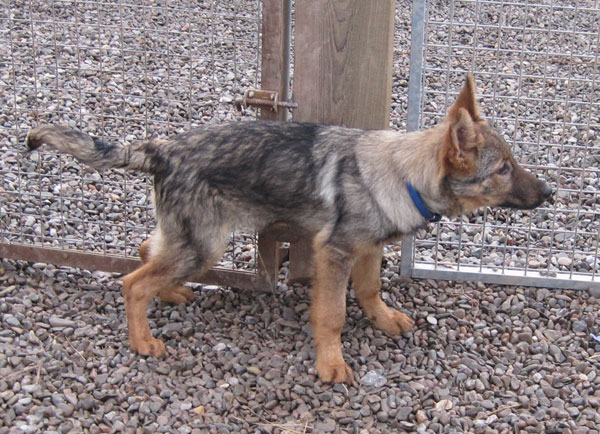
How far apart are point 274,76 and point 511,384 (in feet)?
7.27

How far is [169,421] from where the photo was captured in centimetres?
355

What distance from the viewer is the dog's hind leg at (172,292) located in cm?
446

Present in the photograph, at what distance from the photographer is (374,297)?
4414 millimetres

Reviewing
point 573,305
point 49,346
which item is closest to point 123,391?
point 49,346

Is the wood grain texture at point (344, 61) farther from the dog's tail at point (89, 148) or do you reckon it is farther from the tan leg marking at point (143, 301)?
the tan leg marking at point (143, 301)

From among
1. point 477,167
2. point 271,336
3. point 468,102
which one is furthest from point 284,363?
point 468,102

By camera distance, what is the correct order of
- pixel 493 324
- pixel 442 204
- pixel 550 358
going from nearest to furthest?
pixel 442 204 < pixel 550 358 < pixel 493 324

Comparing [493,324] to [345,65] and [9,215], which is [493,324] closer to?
[345,65]

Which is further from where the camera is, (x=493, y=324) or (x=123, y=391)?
(x=493, y=324)

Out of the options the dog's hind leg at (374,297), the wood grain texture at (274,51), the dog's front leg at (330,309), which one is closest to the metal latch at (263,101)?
the wood grain texture at (274,51)

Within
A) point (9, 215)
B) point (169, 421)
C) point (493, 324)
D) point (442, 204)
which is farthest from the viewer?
point (9, 215)

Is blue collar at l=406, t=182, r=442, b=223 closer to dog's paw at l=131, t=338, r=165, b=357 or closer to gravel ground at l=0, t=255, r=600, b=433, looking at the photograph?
gravel ground at l=0, t=255, r=600, b=433

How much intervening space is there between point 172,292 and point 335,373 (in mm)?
1257

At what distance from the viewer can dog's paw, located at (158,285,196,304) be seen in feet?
14.9
